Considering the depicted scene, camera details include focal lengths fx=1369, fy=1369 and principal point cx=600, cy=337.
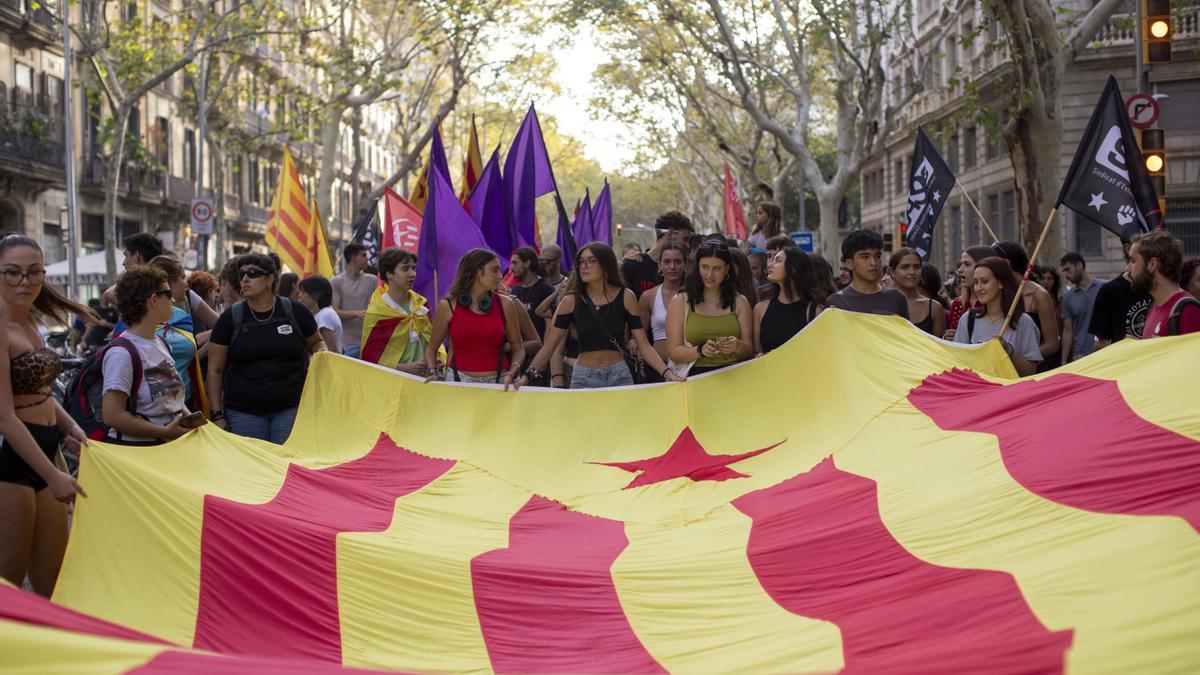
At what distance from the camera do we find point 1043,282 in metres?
11.4

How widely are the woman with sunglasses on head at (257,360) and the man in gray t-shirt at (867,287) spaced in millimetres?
3292

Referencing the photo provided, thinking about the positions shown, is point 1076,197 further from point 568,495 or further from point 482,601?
point 482,601

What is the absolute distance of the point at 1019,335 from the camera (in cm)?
805

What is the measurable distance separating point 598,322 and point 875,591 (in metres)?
4.50

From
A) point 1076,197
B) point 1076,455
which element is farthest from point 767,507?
point 1076,197

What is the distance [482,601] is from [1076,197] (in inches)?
201

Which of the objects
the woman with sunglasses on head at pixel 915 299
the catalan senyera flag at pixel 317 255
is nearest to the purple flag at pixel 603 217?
the catalan senyera flag at pixel 317 255

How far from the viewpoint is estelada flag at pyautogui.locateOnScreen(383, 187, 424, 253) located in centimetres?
1424

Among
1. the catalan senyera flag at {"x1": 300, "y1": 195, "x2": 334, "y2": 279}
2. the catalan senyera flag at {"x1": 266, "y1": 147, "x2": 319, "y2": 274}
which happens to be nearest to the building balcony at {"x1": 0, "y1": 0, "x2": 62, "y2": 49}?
the catalan senyera flag at {"x1": 266, "y1": 147, "x2": 319, "y2": 274}

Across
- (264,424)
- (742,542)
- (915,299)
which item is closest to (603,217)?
(915,299)

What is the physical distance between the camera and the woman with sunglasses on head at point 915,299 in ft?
28.9

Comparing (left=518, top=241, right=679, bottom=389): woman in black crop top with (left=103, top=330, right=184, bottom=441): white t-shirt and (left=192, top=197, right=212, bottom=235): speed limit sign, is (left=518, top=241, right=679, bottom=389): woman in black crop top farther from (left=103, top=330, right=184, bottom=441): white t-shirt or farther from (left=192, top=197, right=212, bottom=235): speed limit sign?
(left=192, top=197, right=212, bottom=235): speed limit sign

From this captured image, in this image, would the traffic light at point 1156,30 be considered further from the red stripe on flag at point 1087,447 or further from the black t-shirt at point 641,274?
the red stripe on flag at point 1087,447

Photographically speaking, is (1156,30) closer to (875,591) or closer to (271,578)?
(875,591)
